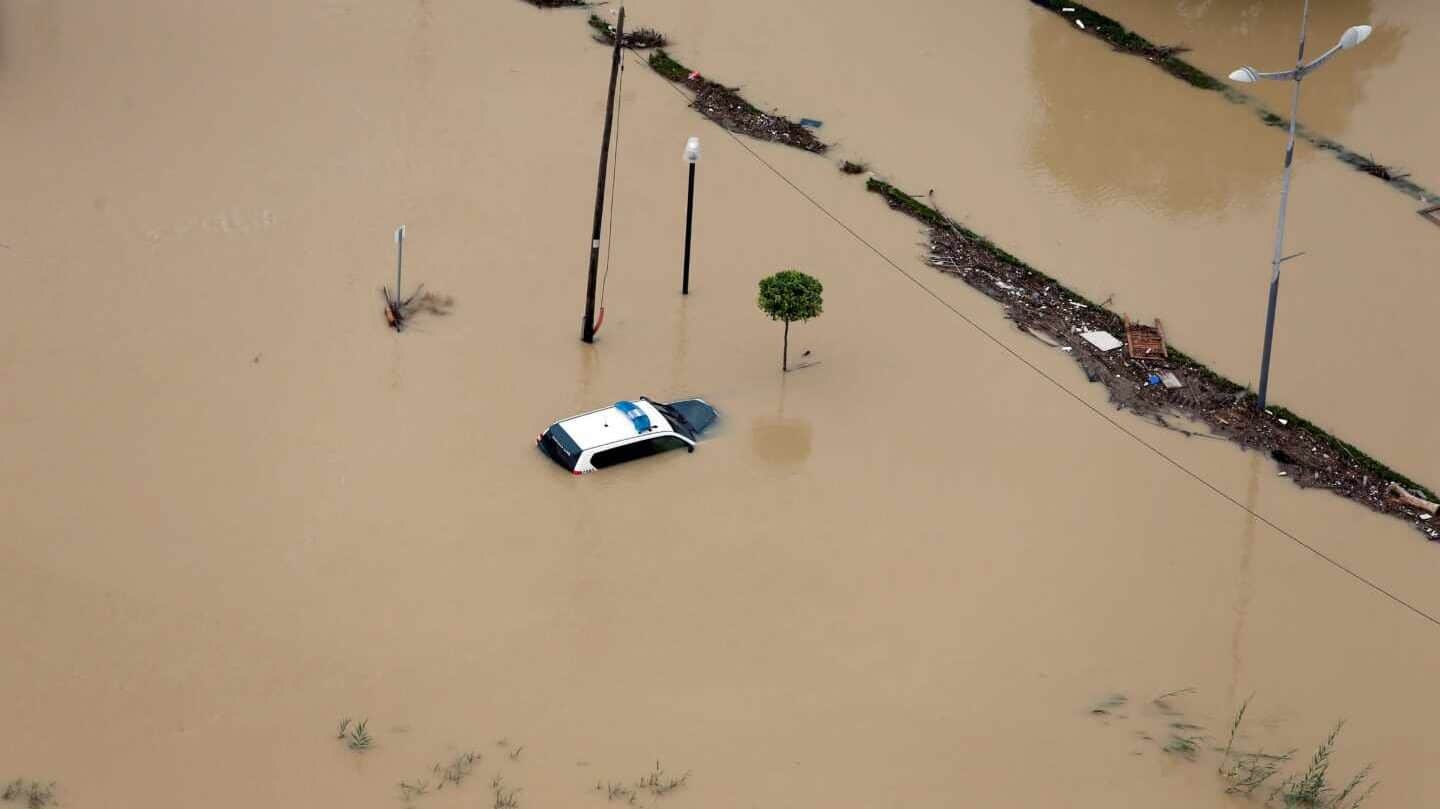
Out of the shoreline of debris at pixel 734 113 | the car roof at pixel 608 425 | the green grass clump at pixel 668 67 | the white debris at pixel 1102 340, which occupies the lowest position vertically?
the car roof at pixel 608 425

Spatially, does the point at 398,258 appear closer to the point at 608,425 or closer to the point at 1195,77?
the point at 608,425

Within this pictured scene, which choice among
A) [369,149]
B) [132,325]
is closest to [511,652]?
[132,325]

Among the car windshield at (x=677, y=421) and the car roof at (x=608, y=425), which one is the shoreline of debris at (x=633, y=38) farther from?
the car roof at (x=608, y=425)

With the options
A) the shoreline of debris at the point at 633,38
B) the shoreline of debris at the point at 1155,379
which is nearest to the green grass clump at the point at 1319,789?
the shoreline of debris at the point at 1155,379

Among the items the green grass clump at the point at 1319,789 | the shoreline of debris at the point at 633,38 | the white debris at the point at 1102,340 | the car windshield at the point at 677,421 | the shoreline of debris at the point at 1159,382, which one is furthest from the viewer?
the shoreline of debris at the point at 633,38

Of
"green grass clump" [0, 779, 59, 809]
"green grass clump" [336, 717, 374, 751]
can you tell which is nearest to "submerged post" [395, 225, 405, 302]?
"green grass clump" [336, 717, 374, 751]

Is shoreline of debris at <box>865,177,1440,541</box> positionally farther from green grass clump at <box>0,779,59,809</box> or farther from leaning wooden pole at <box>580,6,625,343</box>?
green grass clump at <box>0,779,59,809</box>

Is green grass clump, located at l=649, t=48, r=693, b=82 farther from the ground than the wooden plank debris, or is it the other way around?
green grass clump, located at l=649, t=48, r=693, b=82
